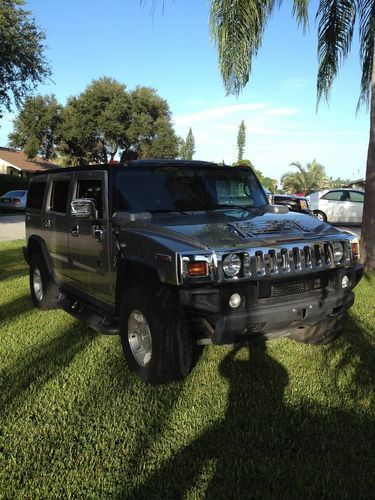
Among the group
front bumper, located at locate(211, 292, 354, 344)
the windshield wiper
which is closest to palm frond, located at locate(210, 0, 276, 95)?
the windshield wiper

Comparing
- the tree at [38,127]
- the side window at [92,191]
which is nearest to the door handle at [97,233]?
the side window at [92,191]

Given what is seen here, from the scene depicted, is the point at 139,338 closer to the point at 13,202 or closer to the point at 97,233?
the point at 97,233

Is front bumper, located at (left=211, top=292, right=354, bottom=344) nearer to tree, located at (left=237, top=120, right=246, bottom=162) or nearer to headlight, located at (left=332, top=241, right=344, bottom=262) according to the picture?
headlight, located at (left=332, top=241, right=344, bottom=262)

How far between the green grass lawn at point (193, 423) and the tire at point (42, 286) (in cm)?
99

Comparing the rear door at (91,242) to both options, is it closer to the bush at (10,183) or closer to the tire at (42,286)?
the tire at (42,286)

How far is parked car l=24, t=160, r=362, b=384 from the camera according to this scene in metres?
3.36

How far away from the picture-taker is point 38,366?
165 inches

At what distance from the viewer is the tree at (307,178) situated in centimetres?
4606

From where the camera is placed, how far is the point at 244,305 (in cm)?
340

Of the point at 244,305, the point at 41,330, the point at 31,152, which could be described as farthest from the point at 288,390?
the point at 31,152

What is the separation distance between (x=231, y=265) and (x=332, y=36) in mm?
6966

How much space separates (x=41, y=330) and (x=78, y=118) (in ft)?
125

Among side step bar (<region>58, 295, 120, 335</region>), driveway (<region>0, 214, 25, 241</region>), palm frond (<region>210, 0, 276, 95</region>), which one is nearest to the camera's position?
side step bar (<region>58, 295, 120, 335</region>)

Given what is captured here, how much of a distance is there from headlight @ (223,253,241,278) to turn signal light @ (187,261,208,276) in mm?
140
